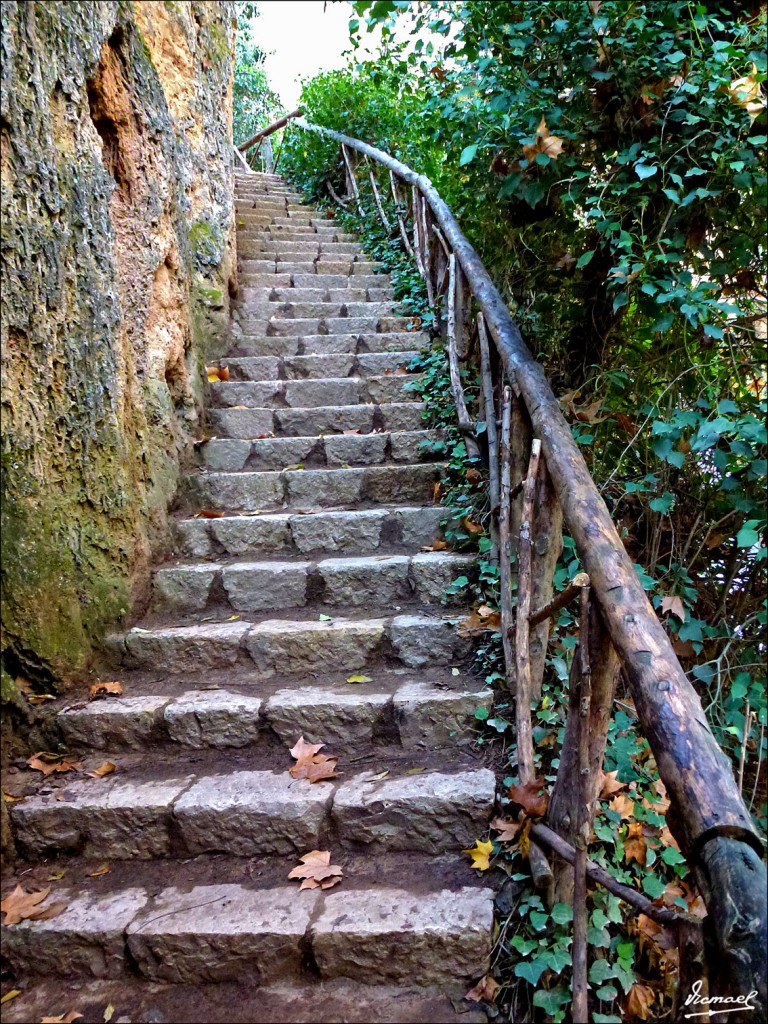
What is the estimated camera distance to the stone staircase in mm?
1611

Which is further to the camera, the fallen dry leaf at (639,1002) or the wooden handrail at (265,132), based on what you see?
the wooden handrail at (265,132)

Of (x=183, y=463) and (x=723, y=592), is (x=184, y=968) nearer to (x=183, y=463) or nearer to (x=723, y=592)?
(x=723, y=592)

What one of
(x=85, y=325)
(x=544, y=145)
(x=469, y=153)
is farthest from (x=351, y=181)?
(x=544, y=145)

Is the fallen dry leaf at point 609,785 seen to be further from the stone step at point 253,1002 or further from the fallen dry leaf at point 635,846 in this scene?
the stone step at point 253,1002

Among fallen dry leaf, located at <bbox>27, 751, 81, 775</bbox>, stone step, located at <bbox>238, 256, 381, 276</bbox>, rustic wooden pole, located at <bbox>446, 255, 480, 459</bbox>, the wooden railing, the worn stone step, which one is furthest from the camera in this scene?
stone step, located at <bbox>238, 256, 381, 276</bbox>

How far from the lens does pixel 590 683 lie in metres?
1.53

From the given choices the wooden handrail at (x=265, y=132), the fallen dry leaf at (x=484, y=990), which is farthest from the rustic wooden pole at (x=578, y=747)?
the wooden handrail at (x=265, y=132)

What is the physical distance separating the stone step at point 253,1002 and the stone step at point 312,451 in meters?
2.19

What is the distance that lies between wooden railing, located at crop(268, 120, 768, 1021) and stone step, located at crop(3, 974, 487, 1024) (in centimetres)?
36

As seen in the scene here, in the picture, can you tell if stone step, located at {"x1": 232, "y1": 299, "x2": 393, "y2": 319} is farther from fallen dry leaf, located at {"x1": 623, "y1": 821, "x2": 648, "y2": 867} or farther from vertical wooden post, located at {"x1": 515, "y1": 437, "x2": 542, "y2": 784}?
fallen dry leaf, located at {"x1": 623, "y1": 821, "x2": 648, "y2": 867}

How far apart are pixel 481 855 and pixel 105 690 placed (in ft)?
4.29

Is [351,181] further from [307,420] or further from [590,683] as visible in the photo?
[590,683]

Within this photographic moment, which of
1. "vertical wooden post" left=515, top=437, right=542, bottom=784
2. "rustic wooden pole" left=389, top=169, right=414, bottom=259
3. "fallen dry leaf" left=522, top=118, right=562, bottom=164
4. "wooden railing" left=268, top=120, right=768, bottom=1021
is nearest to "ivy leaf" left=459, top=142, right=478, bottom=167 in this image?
"fallen dry leaf" left=522, top=118, right=562, bottom=164

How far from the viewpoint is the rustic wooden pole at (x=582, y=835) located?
4.31 ft
